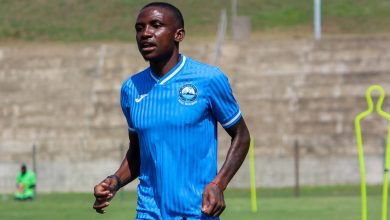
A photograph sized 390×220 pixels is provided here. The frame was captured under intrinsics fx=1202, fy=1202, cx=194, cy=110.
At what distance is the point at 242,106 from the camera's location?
39500mm

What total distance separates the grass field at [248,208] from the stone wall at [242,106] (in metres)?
2.27

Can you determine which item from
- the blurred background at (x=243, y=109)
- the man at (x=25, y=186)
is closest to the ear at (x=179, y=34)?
the man at (x=25, y=186)

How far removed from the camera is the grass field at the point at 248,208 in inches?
848

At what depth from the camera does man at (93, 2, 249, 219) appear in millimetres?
6797

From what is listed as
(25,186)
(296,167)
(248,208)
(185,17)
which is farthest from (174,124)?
(185,17)

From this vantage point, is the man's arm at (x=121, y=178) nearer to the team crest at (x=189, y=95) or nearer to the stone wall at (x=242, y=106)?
the team crest at (x=189, y=95)

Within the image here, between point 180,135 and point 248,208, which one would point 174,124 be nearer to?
point 180,135

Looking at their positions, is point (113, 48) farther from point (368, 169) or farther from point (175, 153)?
point (175, 153)

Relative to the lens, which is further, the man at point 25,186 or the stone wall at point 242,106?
the stone wall at point 242,106

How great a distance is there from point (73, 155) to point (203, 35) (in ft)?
60.0

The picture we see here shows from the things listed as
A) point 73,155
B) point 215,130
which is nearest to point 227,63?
point 73,155

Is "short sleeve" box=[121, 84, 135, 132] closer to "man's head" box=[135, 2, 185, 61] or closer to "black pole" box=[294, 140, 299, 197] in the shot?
"man's head" box=[135, 2, 185, 61]

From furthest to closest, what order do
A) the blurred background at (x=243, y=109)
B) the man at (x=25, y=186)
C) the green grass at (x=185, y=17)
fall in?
the green grass at (x=185, y=17) → the blurred background at (x=243, y=109) → the man at (x=25, y=186)

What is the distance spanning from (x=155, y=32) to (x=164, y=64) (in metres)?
0.22
